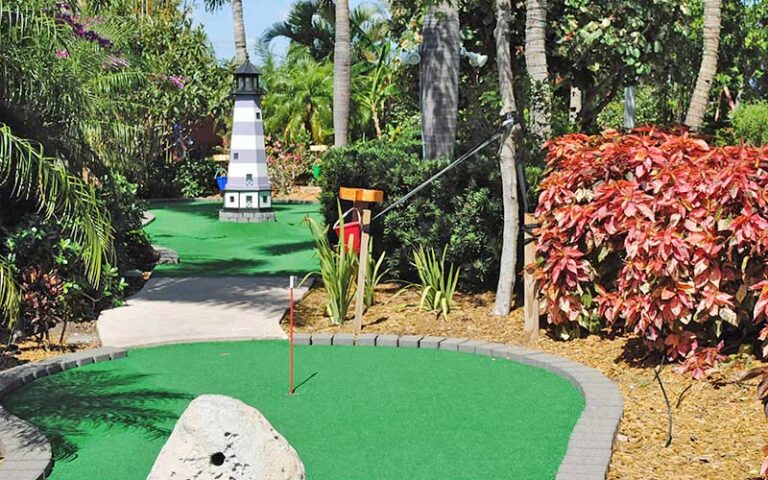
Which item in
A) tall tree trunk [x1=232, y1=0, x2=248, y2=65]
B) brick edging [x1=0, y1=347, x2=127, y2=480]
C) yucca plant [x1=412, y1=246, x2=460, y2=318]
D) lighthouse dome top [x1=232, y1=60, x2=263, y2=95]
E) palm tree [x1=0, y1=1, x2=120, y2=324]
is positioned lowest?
brick edging [x1=0, y1=347, x2=127, y2=480]

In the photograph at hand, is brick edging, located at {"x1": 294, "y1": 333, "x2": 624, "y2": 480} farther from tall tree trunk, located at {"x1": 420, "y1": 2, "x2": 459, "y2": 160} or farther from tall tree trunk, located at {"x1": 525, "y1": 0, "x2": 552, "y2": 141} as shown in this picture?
tall tree trunk, located at {"x1": 420, "y1": 2, "x2": 459, "y2": 160}

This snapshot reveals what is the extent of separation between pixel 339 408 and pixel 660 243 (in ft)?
7.83

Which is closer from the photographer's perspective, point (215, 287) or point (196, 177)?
point (215, 287)

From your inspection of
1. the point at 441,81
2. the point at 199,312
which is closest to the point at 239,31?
the point at 441,81

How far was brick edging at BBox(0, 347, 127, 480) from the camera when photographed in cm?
549

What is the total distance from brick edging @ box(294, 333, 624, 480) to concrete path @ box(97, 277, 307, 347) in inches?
25.9

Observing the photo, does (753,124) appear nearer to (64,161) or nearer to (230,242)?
(230,242)

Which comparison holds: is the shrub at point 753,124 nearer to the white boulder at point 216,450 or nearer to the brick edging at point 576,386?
the brick edging at point 576,386

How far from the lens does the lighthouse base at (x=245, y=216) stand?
732 inches

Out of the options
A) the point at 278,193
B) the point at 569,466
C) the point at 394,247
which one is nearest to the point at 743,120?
the point at 278,193

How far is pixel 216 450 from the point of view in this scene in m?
4.03

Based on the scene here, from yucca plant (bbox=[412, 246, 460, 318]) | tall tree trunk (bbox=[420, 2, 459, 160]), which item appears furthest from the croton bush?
tall tree trunk (bbox=[420, 2, 459, 160])

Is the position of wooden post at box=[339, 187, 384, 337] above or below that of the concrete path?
above

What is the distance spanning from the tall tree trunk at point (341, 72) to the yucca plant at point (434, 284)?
259 inches
